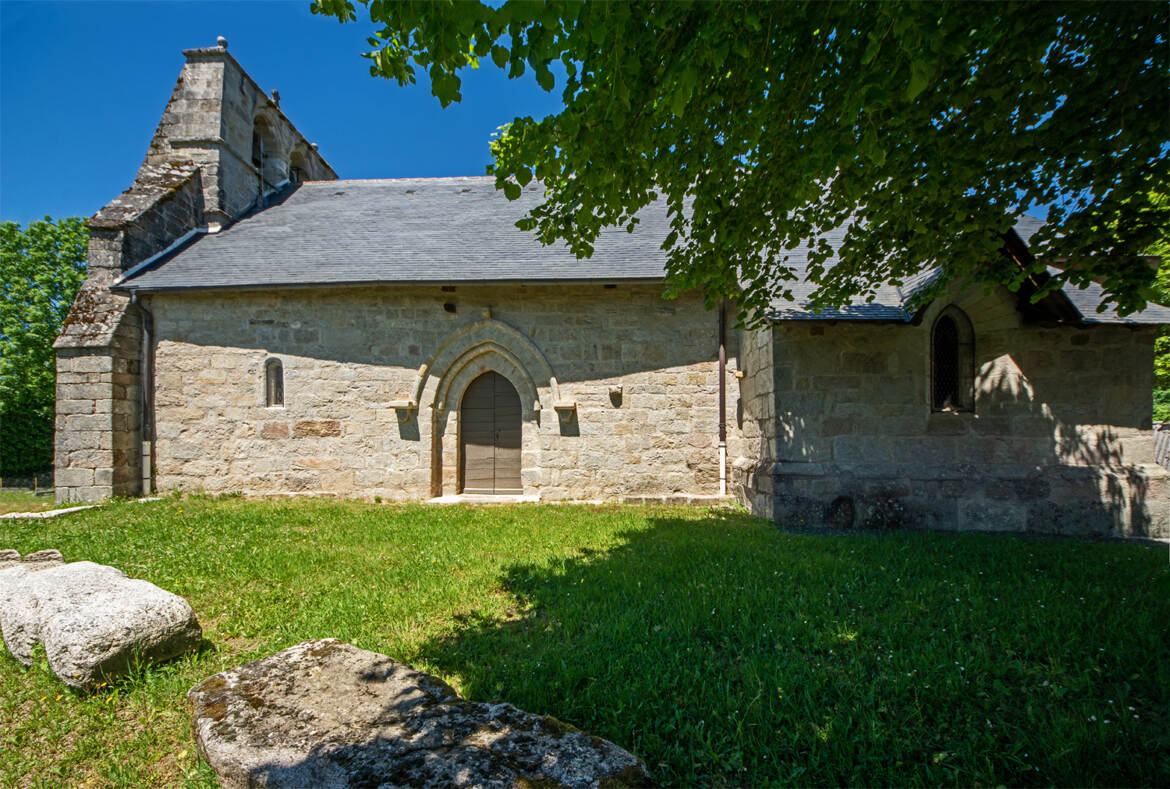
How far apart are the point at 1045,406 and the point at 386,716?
316 inches

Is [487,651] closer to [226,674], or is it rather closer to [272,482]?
[226,674]

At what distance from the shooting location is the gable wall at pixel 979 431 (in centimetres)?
606

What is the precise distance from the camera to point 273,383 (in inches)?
347

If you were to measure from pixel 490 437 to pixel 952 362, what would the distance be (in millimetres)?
7212

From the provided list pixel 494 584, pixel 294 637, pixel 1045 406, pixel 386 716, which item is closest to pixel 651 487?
pixel 494 584

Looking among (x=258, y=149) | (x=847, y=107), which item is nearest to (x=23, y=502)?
(x=258, y=149)

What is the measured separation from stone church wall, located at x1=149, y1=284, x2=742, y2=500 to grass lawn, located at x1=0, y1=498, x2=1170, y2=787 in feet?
10.1

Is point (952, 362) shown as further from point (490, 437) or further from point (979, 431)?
point (490, 437)

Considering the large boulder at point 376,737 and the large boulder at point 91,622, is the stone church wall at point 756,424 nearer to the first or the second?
the large boulder at point 376,737

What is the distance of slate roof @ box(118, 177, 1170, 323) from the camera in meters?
7.90

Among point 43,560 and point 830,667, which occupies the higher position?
point 43,560

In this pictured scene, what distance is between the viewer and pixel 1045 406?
6.22 meters

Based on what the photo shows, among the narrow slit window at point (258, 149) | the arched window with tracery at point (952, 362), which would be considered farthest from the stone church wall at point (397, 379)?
the narrow slit window at point (258, 149)

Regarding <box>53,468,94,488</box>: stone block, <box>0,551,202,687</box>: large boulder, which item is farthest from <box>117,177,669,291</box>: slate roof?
<box>0,551,202,687</box>: large boulder
